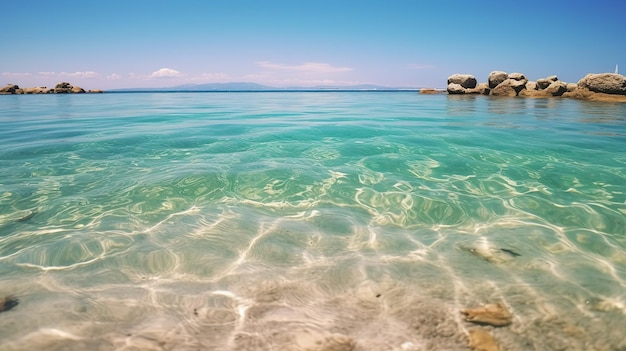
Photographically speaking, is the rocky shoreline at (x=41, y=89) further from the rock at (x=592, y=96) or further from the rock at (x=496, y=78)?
the rock at (x=592, y=96)

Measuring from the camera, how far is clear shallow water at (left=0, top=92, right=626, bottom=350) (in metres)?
2.01

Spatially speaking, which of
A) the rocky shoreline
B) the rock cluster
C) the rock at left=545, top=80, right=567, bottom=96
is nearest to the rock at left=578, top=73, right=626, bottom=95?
the rock cluster

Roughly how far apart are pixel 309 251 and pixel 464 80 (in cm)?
4136

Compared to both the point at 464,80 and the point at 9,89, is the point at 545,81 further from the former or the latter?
the point at 9,89

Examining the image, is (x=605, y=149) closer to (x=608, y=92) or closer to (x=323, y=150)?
(x=323, y=150)

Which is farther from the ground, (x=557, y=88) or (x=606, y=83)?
(x=557, y=88)

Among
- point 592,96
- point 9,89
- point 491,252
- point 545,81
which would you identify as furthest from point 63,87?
point 592,96

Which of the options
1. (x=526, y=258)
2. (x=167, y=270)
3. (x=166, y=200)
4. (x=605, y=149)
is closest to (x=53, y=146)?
(x=166, y=200)

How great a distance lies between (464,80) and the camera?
1491 inches

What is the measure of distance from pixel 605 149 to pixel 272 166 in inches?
311

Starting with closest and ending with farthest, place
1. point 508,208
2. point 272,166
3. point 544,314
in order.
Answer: point 544,314 → point 508,208 → point 272,166

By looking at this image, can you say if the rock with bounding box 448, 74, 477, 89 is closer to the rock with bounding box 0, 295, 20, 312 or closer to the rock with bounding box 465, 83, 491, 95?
the rock with bounding box 465, 83, 491, 95

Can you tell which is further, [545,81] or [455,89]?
[455,89]

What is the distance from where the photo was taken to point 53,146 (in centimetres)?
803
